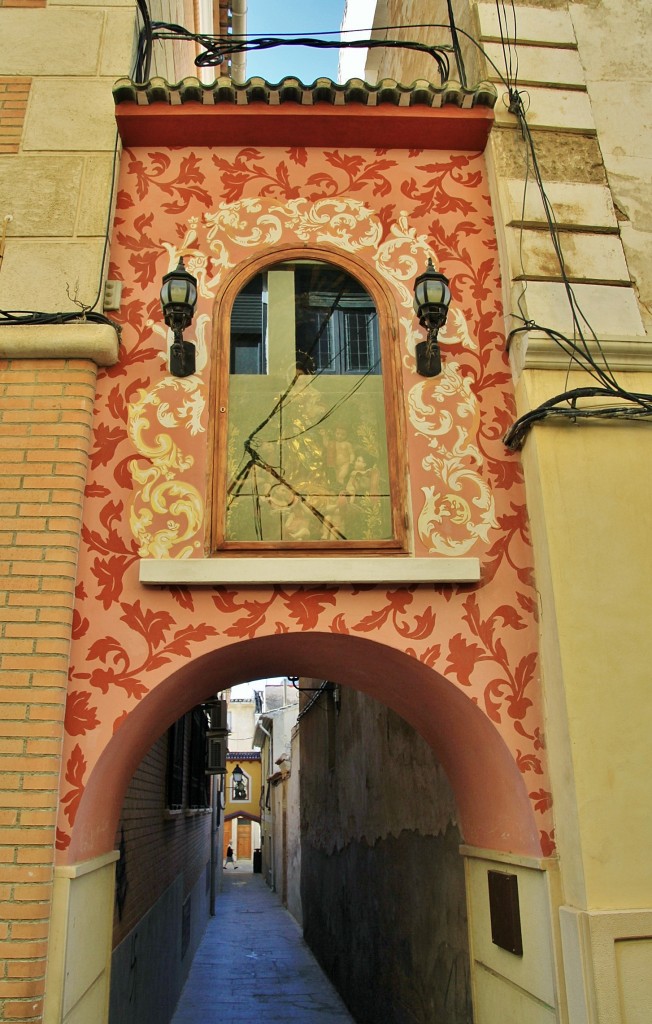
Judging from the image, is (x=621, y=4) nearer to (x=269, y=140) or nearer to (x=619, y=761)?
(x=269, y=140)

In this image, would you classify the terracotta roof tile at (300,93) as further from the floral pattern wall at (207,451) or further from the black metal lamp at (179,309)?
the black metal lamp at (179,309)

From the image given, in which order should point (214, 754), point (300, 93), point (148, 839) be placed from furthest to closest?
point (214, 754) < point (148, 839) < point (300, 93)

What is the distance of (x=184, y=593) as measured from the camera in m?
3.68

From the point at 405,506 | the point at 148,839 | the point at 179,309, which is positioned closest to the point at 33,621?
the point at 179,309

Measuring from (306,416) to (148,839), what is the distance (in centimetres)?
457

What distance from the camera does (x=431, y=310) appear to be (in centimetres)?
403

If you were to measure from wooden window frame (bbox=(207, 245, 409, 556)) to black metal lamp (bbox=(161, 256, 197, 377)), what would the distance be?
6.8 inches

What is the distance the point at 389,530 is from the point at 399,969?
4810 mm

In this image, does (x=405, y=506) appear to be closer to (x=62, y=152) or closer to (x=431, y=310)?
(x=431, y=310)

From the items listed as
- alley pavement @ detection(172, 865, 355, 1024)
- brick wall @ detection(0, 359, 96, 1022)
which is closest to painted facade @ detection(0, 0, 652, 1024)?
brick wall @ detection(0, 359, 96, 1022)

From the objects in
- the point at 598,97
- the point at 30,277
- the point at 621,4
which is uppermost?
the point at 621,4

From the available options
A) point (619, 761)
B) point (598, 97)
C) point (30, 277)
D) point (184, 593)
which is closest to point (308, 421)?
point (184, 593)

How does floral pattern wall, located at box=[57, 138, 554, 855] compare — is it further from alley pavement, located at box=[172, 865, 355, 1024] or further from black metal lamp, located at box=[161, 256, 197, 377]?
alley pavement, located at box=[172, 865, 355, 1024]

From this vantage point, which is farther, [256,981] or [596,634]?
[256,981]
